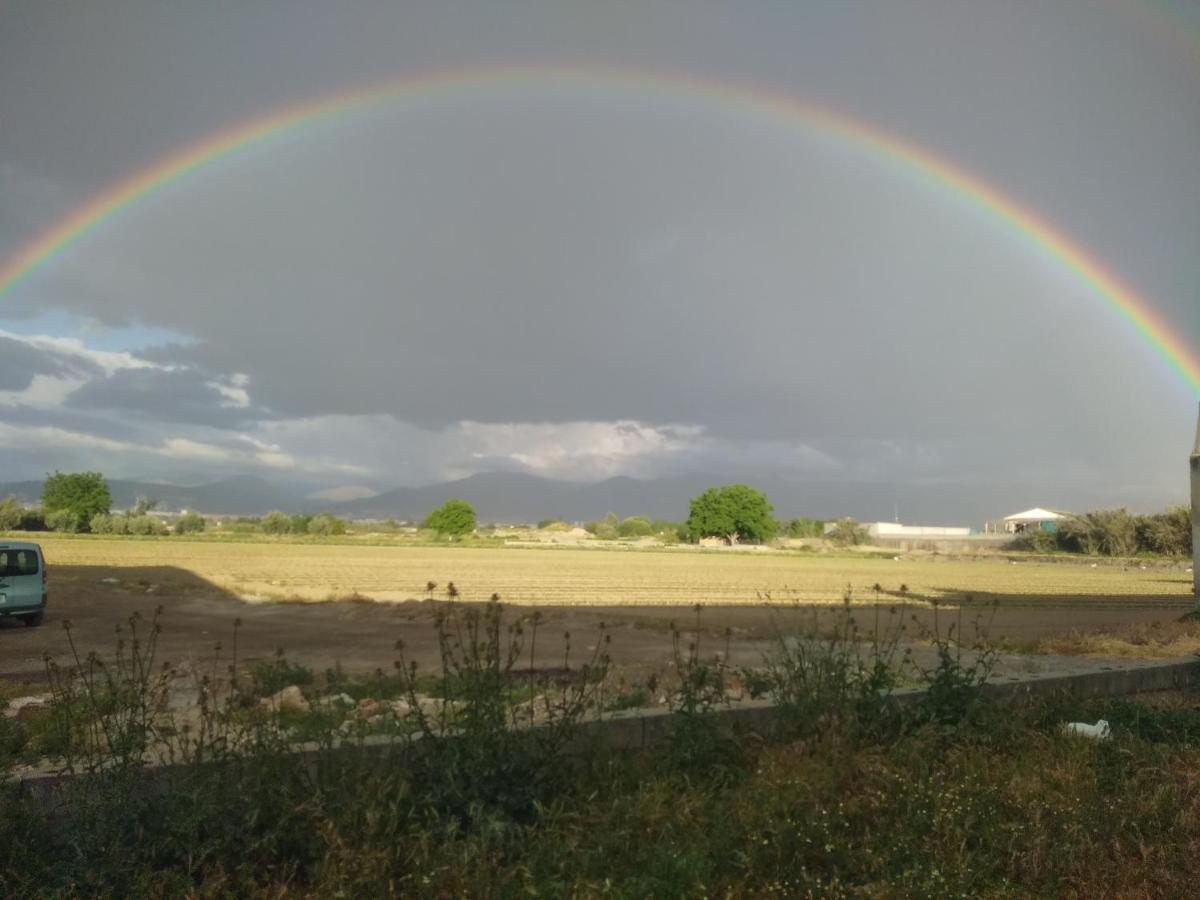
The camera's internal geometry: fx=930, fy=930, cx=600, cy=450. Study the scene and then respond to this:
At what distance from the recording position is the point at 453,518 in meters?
178

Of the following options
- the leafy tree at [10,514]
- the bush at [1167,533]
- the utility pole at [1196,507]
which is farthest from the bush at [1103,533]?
the leafy tree at [10,514]

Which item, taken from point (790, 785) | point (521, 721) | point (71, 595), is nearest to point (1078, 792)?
point (790, 785)

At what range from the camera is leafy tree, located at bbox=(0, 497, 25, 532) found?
99.8 metres

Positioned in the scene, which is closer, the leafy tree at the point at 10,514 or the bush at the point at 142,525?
the leafy tree at the point at 10,514

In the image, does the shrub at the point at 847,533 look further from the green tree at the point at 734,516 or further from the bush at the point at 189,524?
the bush at the point at 189,524

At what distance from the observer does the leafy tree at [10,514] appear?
327 ft

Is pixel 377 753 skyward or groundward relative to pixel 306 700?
skyward

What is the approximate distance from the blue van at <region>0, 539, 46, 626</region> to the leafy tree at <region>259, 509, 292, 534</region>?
129725mm

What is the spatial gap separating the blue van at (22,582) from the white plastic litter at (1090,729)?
19.6 m

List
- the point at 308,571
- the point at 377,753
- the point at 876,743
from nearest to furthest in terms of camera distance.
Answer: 1. the point at 377,753
2. the point at 876,743
3. the point at 308,571

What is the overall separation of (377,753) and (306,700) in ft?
17.2

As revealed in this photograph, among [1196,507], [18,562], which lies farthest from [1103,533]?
[18,562]

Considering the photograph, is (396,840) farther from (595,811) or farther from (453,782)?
(595,811)

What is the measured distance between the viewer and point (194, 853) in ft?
13.2
